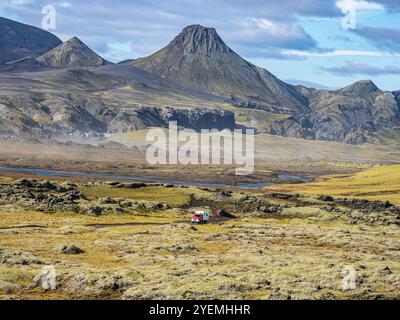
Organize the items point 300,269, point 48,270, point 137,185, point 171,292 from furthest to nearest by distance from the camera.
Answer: point 137,185 → point 300,269 → point 48,270 → point 171,292

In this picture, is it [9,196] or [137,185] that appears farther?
[137,185]

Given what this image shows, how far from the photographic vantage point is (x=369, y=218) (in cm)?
14075

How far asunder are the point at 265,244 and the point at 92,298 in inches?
1677

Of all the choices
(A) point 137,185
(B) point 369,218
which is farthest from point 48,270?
(A) point 137,185

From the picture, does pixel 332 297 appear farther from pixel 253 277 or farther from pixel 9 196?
pixel 9 196

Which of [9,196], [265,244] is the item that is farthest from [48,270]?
[9,196]
